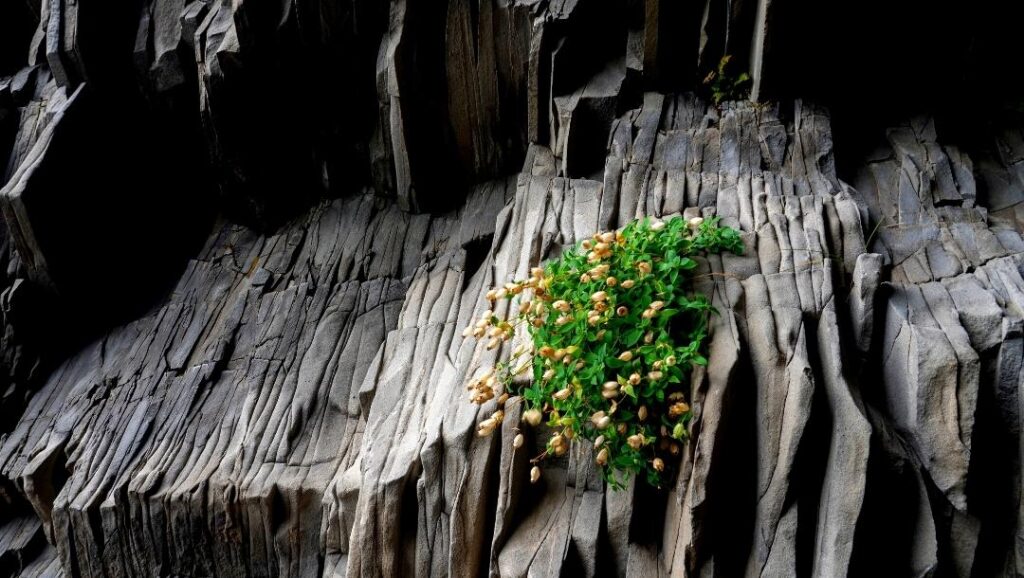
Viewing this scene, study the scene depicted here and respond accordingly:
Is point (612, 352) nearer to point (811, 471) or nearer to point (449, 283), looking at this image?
point (811, 471)

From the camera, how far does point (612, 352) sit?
3.19 meters

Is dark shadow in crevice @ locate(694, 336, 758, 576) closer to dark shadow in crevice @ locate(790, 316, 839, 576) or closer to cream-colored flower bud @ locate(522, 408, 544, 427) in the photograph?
dark shadow in crevice @ locate(790, 316, 839, 576)

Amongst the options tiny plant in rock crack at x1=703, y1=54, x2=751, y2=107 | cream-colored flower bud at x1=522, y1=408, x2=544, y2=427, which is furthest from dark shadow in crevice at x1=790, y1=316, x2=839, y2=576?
tiny plant in rock crack at x1=703, y1=54, x2=751, y2=107

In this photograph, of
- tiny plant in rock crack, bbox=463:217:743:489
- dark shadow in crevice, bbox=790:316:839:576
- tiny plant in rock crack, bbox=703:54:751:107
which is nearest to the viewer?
dark shadow in crevice, bbox=790:316:839:576

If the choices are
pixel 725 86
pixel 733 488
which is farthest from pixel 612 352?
pixel 725 86

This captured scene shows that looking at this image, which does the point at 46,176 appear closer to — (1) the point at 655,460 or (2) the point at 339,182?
(2) the point at 339,182

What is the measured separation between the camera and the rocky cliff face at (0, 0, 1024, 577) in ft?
10.2

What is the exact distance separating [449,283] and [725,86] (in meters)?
2.96

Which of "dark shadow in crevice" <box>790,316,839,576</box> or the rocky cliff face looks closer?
"dark shadow in crevice" <box>790,316,839,576</box>

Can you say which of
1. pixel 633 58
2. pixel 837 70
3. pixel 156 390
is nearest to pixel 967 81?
pixel 837 70

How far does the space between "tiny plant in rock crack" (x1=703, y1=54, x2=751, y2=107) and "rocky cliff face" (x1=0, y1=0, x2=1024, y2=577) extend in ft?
0.47

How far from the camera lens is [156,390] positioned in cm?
632

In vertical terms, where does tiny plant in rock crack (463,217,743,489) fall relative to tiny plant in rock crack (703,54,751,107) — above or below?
below

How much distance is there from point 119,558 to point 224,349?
6.52 feet
